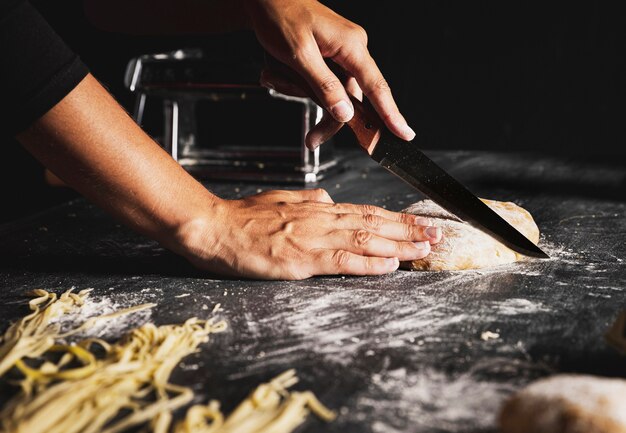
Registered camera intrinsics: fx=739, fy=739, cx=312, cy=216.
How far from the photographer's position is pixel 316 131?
5.39 ft

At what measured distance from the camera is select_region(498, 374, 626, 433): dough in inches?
28.4

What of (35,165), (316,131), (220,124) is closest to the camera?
(316,131)

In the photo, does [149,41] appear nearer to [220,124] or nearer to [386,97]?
[220,124]

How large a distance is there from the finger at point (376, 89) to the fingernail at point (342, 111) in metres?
0.08

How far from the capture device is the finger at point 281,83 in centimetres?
164

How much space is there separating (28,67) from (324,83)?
21.7 inches

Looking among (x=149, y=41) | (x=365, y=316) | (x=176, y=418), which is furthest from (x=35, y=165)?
(x=176, y=418)

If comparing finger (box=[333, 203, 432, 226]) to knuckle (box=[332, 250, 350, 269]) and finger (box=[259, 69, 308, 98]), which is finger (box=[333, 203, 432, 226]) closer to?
knuckle (box=[332, 250, 350, 269])

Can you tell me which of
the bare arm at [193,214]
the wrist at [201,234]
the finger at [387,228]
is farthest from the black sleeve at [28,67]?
the finger at [387,228]

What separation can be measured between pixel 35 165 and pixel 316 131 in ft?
6.17

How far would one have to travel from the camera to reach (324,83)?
1.45m

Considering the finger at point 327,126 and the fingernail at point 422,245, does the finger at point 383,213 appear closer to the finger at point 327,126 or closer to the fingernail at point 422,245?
the fingernail at point 422,245

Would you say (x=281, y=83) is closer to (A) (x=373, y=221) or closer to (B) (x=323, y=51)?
(B) (x=323, y=51)

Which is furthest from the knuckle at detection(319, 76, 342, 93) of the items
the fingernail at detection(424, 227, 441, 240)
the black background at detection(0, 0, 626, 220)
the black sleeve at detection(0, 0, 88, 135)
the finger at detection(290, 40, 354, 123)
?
the black background at detection(0, 0, 626, 220)
